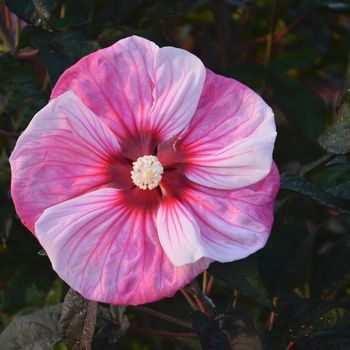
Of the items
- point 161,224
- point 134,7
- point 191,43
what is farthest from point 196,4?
point 191,43

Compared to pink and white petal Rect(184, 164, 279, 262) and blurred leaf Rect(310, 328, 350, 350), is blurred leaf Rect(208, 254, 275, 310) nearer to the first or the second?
pink and white petal Rect(184, 164, 279, 262)

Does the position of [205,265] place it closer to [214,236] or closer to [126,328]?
[214,236]

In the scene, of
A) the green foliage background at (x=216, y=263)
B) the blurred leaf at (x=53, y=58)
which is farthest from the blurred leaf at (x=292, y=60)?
the blurred leaf at (x=53, y=58)

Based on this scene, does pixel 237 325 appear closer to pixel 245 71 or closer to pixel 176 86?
pixel 176 86

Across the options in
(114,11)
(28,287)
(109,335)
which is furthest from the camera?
(28,287)

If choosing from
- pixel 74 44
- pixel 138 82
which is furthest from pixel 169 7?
pixel 138 82

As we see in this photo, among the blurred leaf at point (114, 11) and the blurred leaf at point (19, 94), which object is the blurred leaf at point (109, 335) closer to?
the blurred leaf at point (19, 94)
